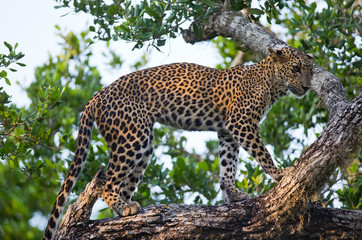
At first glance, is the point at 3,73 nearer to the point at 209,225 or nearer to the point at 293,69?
the point at 209,225

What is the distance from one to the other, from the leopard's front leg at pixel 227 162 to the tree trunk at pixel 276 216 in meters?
1.53

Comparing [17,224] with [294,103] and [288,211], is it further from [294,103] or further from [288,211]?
[288,211]

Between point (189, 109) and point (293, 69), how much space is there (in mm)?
1863

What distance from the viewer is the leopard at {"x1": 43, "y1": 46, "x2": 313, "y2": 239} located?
787cm

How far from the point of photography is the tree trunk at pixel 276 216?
21.4 feet

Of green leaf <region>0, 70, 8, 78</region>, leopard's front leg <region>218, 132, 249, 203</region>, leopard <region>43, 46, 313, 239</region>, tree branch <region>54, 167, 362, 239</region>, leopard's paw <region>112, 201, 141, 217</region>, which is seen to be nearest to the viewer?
tree branch <region>54, 167, 362, 239</region>

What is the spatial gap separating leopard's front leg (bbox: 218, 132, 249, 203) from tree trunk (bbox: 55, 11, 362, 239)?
153cm

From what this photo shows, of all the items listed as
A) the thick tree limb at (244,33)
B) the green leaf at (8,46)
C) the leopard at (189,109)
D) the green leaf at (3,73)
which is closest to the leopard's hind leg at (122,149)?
the leopard at (189,109)

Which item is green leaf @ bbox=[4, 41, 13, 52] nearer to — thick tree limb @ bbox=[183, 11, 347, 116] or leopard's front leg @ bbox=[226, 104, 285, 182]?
thick tree limb @ bbox=[183, 11, 347, 116]

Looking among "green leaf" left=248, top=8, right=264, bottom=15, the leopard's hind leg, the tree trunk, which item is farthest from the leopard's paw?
"green leaf" left=248, top=8, right=264, bottom=15

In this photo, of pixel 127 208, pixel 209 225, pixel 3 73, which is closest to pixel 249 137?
pixel 209 225

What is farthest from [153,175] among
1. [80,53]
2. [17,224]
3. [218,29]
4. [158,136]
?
[17,224]

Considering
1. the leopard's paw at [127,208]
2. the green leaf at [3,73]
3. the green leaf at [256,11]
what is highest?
the green leaf at [256,11]

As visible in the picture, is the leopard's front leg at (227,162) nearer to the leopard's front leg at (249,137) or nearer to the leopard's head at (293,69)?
the leopard's front leg at (249,137)
